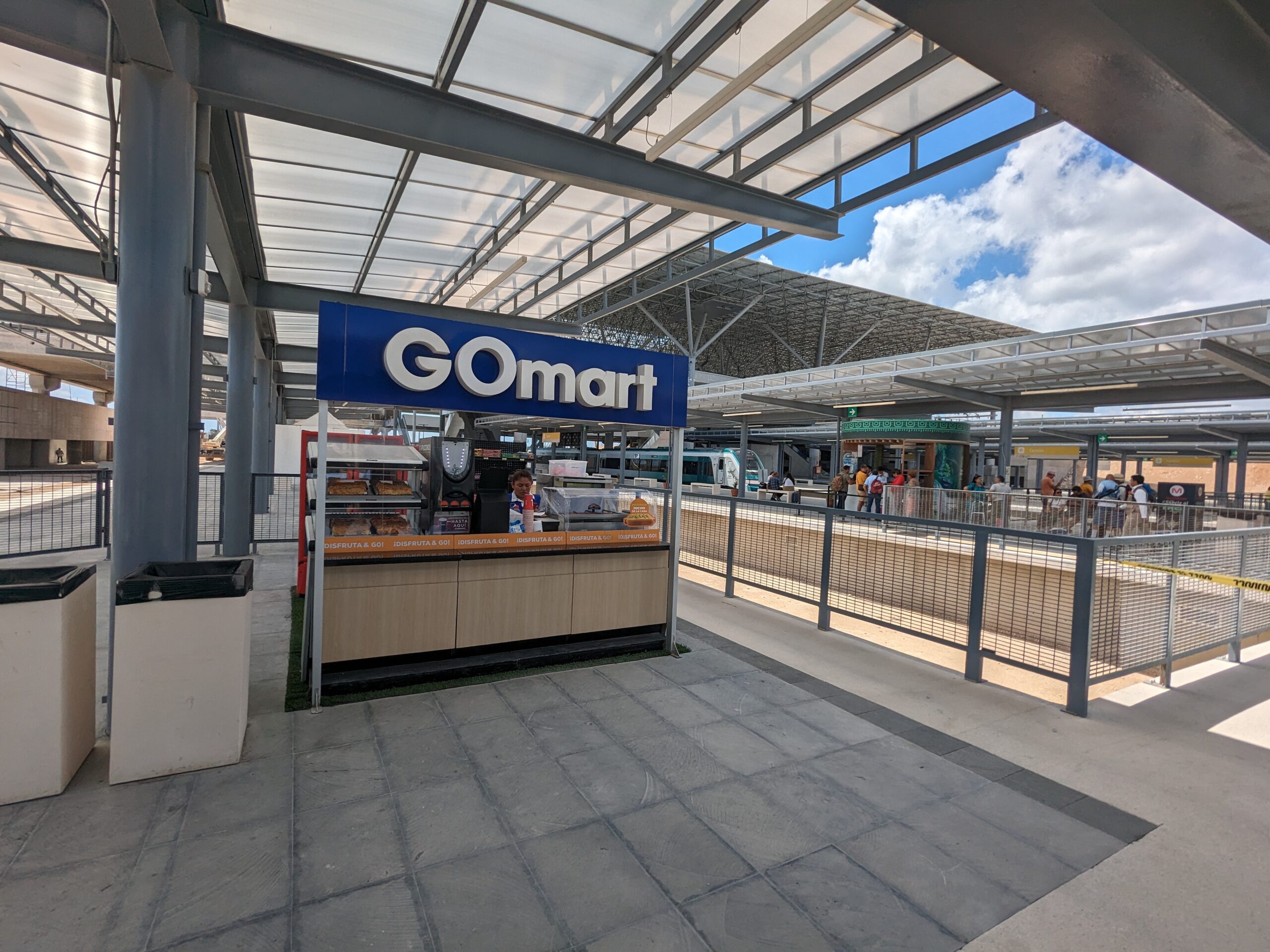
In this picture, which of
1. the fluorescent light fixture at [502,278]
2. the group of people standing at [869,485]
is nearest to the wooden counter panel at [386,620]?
the fluorescent light fixture at [502,278]

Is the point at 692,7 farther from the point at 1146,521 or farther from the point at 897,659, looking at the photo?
the point at 1146,521

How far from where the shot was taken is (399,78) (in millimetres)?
4977

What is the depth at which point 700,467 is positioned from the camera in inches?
1238

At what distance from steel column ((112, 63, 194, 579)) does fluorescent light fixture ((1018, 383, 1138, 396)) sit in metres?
19.5

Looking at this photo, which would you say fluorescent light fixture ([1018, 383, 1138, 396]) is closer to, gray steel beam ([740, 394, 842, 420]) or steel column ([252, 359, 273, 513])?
gray steel beam ([740, 394, 842, 420])

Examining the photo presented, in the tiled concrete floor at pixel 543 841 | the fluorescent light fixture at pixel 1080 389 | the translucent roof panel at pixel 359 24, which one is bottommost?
the tiled concrete floor at pixel 543 841

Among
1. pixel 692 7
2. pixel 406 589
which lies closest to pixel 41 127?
pixel 406 589

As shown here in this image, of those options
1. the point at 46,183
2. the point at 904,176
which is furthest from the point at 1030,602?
the point at 46,183

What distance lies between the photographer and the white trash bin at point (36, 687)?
9.68 ft

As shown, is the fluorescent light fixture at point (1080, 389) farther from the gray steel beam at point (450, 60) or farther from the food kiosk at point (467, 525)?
the gray steel beam at point (450, 60)

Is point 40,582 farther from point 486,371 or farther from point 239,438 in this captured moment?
point 239,438

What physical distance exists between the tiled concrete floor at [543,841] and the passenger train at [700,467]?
2306 cm

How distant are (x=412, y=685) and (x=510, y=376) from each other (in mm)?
2494

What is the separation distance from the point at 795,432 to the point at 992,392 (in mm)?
17239
